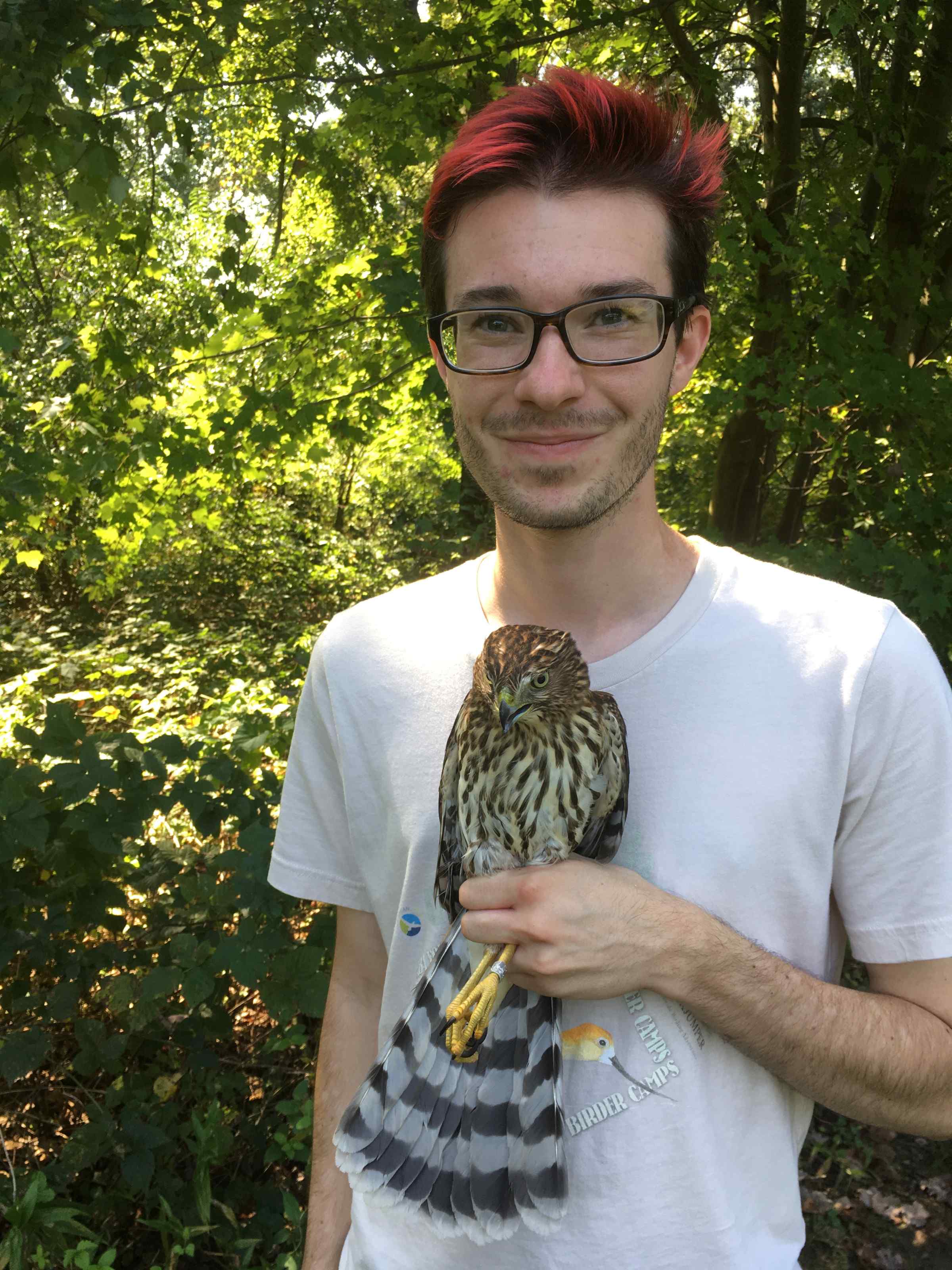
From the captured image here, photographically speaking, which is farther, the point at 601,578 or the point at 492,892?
the point at 601,578

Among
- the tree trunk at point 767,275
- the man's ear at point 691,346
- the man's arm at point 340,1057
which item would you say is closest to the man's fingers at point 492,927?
the man's arm at point 340,1057

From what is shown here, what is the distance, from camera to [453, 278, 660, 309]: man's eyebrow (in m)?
1.48

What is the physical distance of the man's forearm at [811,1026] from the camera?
1346mm

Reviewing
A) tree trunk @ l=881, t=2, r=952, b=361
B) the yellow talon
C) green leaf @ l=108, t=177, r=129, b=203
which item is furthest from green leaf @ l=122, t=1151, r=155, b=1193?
tree trunk @ l=881, t=2, r=952, b=361

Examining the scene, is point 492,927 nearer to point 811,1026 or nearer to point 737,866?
point 737,866

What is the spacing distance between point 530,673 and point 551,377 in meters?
0.48

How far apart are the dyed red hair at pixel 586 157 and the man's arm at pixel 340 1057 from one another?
4.08 feet

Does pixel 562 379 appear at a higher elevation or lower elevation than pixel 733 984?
higher

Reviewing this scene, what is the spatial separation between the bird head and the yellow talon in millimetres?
333

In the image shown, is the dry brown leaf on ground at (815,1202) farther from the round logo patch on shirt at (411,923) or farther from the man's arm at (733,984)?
the round logo patch on shirt at (411,923)

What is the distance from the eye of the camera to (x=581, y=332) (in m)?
1.49

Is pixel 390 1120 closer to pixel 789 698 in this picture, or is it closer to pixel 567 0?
pixel 789 698

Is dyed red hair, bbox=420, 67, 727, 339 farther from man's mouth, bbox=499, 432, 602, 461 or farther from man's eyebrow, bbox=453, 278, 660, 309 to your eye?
man's mouth, bbox=499, 432, 602, 461

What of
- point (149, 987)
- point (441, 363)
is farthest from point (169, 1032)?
point (441, 363)
